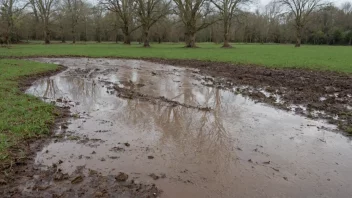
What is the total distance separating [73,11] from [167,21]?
22.7m

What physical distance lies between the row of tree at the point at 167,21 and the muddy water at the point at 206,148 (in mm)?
31865

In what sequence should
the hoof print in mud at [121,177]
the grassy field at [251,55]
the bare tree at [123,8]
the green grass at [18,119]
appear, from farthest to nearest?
1. the bare tree at [123,8]
2. the grassy field at [251,55]
3. the green grass at [18,119]
4. the hoof print in mud at [121,177]

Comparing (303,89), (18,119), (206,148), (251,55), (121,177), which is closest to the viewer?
(121,177)

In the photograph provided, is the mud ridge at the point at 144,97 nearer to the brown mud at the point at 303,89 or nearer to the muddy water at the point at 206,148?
the muddy water at the point at 206,148

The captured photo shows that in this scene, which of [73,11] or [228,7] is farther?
[73,11]

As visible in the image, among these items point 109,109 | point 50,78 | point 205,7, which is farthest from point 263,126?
point 205,7

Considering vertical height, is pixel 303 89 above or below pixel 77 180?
above

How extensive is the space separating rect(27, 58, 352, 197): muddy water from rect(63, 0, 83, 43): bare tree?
54.7 meters

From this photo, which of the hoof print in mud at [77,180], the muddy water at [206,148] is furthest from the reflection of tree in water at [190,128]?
the hoof print in mud at [77,180]

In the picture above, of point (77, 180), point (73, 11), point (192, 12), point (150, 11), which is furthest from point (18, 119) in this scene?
point (73, 11)

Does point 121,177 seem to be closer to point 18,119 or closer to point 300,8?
point 18,119

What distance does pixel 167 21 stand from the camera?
170 ft

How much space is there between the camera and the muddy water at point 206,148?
4035 millimetres

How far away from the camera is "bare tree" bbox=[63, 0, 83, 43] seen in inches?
2261
